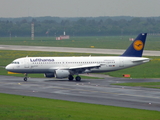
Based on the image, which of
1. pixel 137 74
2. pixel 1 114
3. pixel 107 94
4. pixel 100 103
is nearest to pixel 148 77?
pixel 137 74

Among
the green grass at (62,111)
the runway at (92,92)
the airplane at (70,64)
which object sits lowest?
the green grass at (62,111)

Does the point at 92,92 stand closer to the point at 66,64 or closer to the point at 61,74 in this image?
the point at 61,74

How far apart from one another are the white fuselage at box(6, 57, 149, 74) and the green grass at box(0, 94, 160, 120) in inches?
847

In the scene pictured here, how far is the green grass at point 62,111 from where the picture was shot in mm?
29919

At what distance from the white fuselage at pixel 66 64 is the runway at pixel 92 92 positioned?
3.49m

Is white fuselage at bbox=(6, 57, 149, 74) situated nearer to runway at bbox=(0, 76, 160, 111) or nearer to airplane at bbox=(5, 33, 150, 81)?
airplane at bbox=(5, 33, 150, 81)

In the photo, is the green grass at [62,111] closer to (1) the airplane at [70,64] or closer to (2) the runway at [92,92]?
(2) the runway at [92,92]

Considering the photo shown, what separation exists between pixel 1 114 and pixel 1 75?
126 feet

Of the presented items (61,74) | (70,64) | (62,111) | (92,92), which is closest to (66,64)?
(70,64)

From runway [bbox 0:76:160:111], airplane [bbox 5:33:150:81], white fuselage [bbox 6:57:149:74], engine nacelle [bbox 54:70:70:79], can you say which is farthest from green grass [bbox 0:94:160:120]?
white fuselage [bbox 6:57:149:74]

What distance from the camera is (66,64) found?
206 feet

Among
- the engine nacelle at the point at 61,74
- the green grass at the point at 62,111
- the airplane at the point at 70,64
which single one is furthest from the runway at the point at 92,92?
the airplane at the point at 70,64

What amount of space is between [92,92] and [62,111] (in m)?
14.5

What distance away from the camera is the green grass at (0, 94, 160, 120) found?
29919mm
